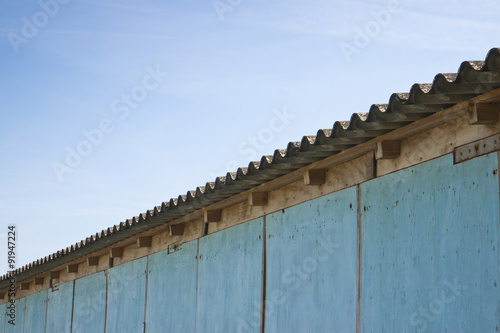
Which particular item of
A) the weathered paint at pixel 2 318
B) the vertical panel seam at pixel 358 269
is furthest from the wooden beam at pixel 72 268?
the vertical panel seam at pixel 358 269

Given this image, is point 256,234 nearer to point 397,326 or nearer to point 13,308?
point 397,326

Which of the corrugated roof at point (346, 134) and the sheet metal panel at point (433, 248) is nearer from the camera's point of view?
the corrugated roof at point (346, 134)

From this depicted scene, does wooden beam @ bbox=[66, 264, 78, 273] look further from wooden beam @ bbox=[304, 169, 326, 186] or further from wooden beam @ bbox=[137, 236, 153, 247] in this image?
wooden beam @ bbox=[304, 169, 326, 186]

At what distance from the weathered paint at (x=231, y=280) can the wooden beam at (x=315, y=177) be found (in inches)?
57.7

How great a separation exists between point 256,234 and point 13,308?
1272cm

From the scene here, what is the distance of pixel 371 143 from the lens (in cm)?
653

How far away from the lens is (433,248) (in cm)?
568

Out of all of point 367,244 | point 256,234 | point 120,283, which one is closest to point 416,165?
point 367,244

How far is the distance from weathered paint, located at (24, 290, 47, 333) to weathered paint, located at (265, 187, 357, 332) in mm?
10009

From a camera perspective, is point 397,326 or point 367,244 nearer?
point 397,326

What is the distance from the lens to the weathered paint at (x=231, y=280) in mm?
8664

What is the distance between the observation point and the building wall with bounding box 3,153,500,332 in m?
5.27

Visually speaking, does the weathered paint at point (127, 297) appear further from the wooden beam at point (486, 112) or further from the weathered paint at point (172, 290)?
the wooden beam at point (486, 112)

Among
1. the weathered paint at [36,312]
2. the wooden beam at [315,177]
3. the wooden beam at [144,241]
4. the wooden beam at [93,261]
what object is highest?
the wooden beam at [315,177]
